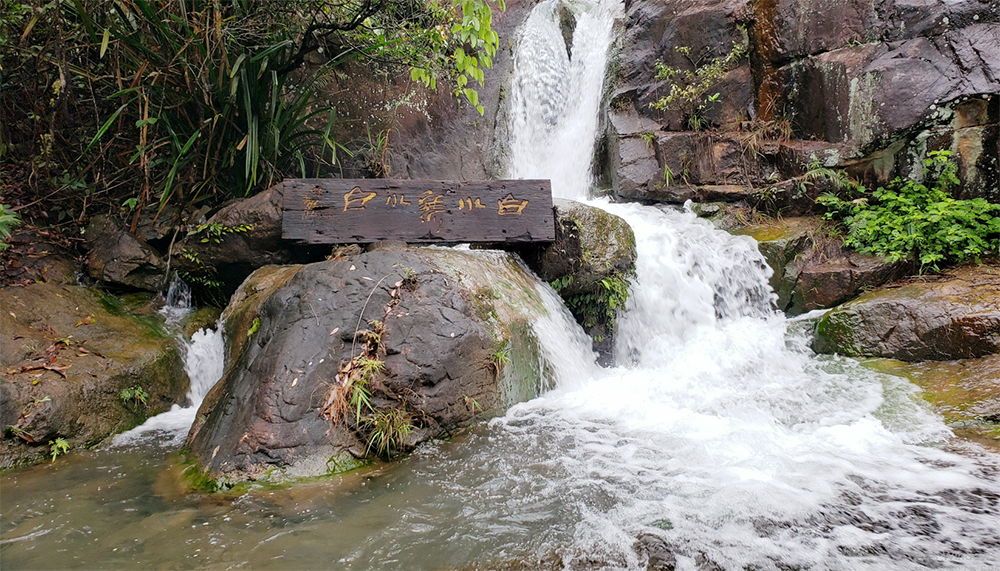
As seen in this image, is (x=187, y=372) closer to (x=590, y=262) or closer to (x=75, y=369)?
(x=75, y=369)

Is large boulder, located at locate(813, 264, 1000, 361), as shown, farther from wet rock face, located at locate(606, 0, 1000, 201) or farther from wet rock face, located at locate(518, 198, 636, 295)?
wet rock face, located at locate(518, 198, 636, 295)

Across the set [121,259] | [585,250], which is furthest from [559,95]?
[121,259]

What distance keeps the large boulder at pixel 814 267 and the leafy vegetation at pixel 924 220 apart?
0.15 metres

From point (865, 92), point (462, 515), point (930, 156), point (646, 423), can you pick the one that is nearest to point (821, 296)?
point (930, 156)

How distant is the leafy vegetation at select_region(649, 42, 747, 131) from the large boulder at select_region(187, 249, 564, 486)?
14.6 ft

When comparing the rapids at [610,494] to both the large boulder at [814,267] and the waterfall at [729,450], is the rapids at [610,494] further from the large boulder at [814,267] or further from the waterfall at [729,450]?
the large boulder at [814,267]

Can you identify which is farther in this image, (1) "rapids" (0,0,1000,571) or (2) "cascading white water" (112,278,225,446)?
(2) "cascading white water" (112,278,225,446)

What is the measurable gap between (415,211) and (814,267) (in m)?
4.22

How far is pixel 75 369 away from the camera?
3766 mm

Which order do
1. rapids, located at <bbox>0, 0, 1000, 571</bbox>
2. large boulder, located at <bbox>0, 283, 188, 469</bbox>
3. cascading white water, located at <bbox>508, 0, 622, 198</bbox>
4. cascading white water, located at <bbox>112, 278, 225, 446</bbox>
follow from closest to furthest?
rapids, located at <bbox>0, 0, 1000, 571</bbox>
large boulder, located at <bbox>0, 283, 188, 469</bbox>
cascading white water, located at <bbox>112, 278, 225, 446</bbox>
cascading white water, located at <bbox>508, 0, 622, 198</bbox>

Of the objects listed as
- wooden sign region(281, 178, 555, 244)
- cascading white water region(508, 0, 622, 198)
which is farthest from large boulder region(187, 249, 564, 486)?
cascading white water region(508, 0, 622, 198)

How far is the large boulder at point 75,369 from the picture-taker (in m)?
3.36

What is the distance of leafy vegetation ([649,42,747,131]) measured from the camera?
687 centimetres

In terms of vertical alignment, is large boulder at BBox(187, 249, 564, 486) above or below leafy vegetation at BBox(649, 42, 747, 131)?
below
